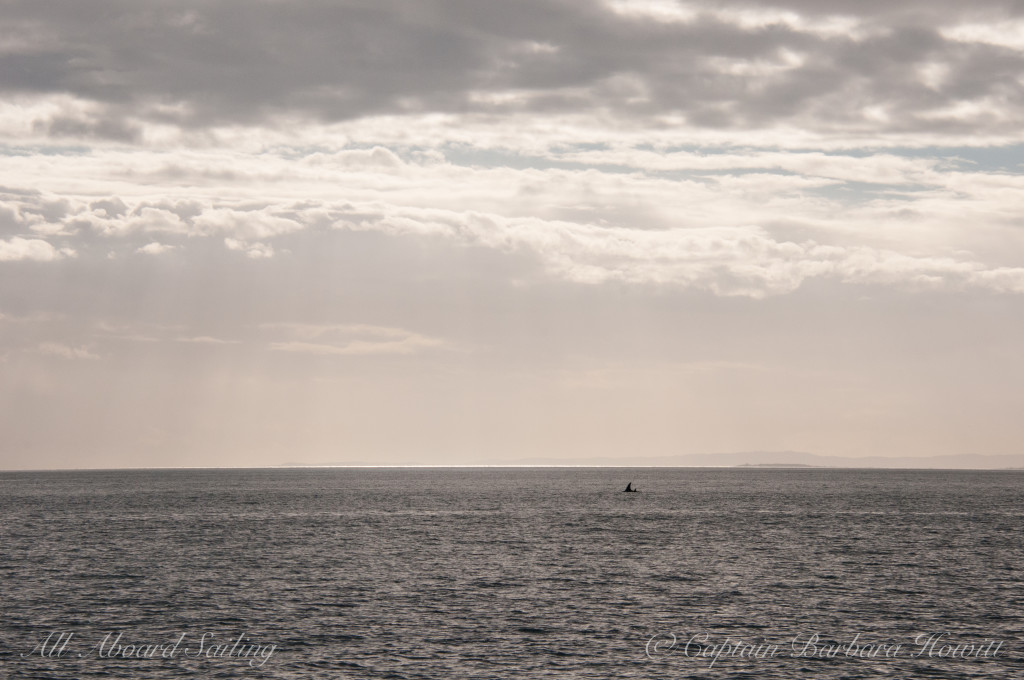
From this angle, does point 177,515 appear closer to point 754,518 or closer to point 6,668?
point 754,518

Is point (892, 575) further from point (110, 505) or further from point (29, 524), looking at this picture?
point (110, 505)

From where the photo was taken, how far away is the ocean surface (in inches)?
1875

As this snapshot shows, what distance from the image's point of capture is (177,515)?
509 feet

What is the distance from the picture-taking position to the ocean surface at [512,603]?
1875 inches

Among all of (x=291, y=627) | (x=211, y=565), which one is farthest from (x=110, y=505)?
(x=291, y=627)

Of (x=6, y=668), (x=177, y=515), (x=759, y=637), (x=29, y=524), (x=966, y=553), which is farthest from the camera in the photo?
(x=177, y=515)

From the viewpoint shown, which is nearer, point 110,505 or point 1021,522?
point 1021,522

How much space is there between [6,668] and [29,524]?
9951cm

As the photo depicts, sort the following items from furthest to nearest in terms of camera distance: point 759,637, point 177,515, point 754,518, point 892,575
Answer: point 177,515 < point 754,518 < point 892,575 < point 759,637

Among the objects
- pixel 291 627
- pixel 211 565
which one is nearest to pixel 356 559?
pixel 211 565

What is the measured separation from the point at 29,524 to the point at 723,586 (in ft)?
343

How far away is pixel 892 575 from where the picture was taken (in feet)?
253

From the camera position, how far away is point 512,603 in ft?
209

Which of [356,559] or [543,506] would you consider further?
[543,506]
